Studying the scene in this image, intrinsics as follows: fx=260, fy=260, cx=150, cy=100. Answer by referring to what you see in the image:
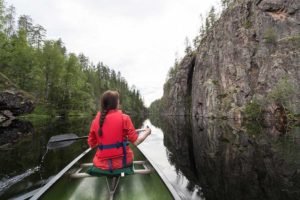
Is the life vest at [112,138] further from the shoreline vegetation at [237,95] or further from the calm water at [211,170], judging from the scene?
the shoreline vegetation at [237,95]

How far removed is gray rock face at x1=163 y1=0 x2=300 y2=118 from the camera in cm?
3180

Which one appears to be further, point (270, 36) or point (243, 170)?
point (270, 36)

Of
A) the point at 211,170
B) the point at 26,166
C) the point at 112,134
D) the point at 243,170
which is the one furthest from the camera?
the point at 26,166

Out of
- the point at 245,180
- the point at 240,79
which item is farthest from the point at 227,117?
the point at 245,180

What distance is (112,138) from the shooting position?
13.9 ft

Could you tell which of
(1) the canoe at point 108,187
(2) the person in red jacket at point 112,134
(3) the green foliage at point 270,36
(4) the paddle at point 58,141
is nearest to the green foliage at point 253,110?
(3) the green foliage at point 270,36

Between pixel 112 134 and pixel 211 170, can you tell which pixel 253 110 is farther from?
pixel 112 134

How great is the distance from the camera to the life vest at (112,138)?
422 centimetres

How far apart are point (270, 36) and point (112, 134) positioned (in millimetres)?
35337

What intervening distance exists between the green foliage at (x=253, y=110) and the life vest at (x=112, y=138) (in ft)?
103

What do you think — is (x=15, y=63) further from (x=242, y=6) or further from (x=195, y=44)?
(x=195, y=44)

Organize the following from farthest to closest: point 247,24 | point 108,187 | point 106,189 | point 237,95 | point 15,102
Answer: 1. point 247,24
2. point 237,95
3. point 15,102
4. point 106,189
5. point 108,187

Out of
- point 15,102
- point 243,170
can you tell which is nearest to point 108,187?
point 243,170

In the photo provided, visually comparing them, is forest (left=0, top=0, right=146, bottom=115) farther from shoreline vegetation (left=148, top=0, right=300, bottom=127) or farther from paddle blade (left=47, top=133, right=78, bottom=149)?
paddle blade (left=47, top=133, right=78, bottom=149)
